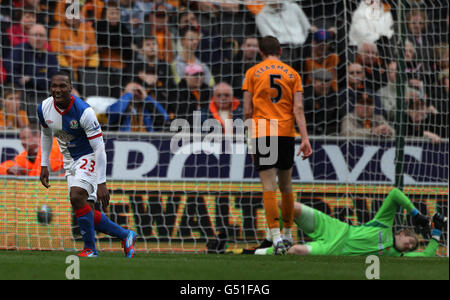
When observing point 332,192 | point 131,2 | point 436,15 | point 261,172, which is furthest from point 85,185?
point 436,15

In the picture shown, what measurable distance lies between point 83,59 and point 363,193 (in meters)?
3.85

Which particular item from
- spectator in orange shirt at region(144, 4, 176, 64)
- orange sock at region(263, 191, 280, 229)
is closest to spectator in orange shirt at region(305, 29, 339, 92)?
spectator in orange shirt at region(144, 4, 176, 64)

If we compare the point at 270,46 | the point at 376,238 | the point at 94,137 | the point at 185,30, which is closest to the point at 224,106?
the point at 185,30

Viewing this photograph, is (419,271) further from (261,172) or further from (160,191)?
(160,191)

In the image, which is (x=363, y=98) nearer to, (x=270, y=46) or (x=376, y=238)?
(x=376, y=238)

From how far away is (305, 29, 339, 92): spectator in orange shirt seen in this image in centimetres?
988

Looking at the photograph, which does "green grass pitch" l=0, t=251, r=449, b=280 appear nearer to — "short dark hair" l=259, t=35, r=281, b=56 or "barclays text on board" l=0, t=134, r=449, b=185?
"short dark hair" l=259, t=35, r=281, b=56

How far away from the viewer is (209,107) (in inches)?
380

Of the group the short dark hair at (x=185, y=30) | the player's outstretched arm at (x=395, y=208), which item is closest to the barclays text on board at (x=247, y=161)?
the player's outstretched arm at (x=395, y=208)

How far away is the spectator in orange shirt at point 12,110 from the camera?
9344 millimetres

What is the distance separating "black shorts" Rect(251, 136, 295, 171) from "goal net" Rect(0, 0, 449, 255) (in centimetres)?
185

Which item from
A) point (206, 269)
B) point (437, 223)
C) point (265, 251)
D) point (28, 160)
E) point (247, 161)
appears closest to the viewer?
point (206, 269)

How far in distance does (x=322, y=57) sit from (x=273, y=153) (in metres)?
3.12

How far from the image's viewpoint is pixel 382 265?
6.09 metres
